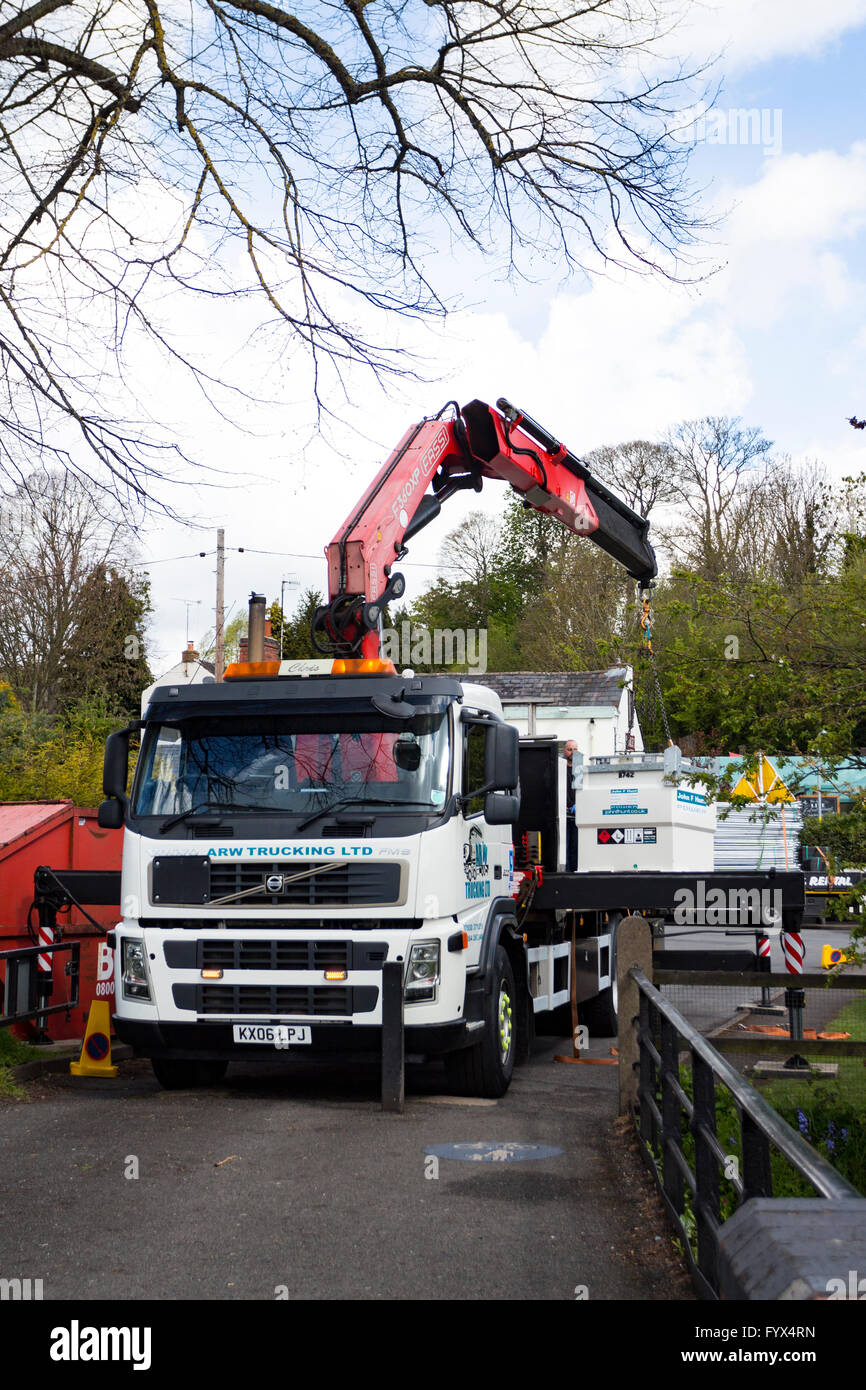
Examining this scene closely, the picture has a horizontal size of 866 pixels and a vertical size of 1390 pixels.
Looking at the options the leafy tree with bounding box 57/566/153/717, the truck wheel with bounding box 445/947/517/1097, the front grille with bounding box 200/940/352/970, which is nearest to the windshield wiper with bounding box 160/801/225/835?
the front grille with bounding box 200/940/352/970

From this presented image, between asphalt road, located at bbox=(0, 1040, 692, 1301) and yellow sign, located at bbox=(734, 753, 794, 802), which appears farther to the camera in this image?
yellow sign, located at bbox=(734, 753, 794, 802)

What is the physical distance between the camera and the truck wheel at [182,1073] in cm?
970

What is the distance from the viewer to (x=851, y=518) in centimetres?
1084

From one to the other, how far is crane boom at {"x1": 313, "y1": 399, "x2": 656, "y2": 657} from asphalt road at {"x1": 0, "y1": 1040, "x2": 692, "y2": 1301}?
331cm

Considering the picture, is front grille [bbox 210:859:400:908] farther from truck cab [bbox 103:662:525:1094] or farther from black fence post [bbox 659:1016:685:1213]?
black fence post [bbox 659:1016:685:1213]

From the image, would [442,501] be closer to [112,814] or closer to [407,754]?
[407,754]

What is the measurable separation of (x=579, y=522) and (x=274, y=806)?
497cm

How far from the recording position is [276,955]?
8914 mm

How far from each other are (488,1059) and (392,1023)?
98 centimetres

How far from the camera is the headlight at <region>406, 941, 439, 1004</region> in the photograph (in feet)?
28.8

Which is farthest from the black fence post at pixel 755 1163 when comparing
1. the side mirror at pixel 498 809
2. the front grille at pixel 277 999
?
the side mirror at pixel 498 809
